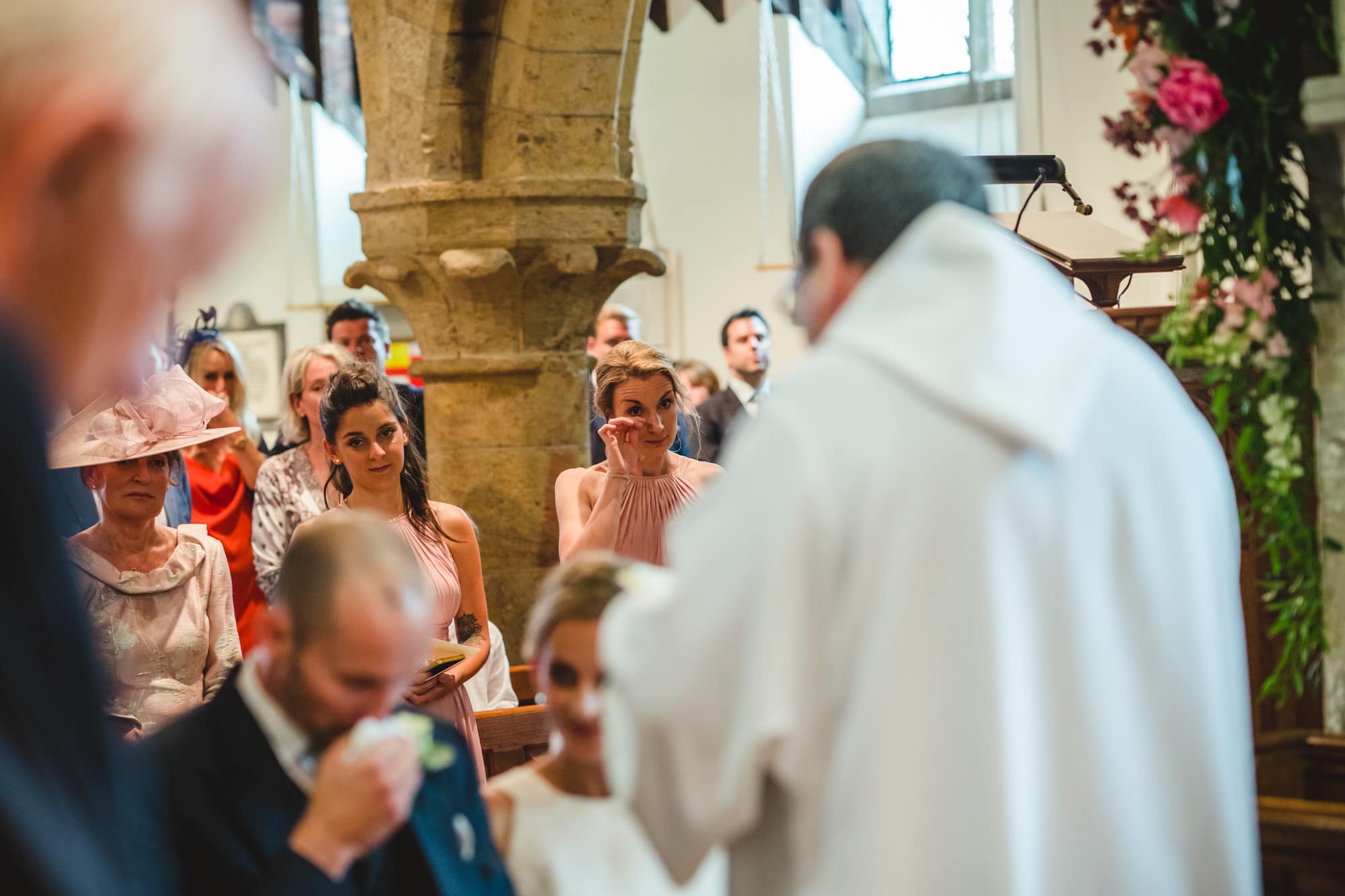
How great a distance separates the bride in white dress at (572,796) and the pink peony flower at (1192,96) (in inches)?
56.9

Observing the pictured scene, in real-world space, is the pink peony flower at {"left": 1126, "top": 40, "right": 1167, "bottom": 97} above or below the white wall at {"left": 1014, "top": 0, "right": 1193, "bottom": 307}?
below

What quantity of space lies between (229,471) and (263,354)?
1068cm

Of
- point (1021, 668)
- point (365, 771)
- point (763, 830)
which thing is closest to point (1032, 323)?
point (1021, 668)

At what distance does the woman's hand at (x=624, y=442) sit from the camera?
12.3 feet

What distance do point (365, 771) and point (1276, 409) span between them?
195cm

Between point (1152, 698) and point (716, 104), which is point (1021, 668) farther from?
point (716, 104)

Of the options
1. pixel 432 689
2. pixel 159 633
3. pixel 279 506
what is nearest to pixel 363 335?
pixel 279 506

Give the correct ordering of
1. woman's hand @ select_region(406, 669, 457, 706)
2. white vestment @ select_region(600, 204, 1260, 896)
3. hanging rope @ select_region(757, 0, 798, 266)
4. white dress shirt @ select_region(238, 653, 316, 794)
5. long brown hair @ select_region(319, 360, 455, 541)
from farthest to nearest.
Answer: hanging rope @ select_region(757, 0, 798, 266) → long brown hair @ select_region(319, 360, 455, 541) → woman's hand @ select_region(406, 669, 457, 706) → white dress shirt @ select_region(238, 653, 316, 794) → white vestment @ select_region(600, 204, 1260, 896)

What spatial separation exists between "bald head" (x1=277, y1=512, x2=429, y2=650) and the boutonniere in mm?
105

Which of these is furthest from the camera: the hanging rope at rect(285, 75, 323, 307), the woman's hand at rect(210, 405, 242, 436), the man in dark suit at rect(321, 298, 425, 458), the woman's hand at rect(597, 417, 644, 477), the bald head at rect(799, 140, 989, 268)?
the hanging rope at rect(285, 75, 323, 307)

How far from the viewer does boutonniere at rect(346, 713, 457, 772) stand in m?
1.41

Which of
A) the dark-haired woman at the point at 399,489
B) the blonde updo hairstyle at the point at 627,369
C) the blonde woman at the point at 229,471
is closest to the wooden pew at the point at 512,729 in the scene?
the dark-haired woman at the point at 399,489

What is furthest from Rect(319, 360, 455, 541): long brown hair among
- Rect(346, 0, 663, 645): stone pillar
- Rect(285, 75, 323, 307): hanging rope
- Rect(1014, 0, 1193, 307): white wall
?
Rect(285, 75, 323, 307): hanging rope

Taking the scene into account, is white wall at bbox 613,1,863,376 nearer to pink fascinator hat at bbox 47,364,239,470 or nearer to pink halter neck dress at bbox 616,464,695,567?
pink halter neck dress at bbox 616,464,695,567
